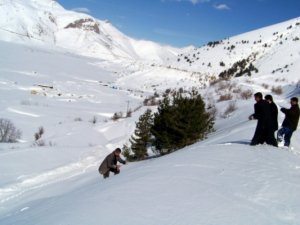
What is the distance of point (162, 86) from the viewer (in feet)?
213

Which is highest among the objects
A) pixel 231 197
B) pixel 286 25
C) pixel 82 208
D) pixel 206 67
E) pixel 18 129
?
pixel 286 25

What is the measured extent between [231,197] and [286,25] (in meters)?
54.8

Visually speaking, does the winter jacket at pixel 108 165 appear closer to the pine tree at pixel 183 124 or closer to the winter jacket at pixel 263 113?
the winter jacket at pixel 263 113

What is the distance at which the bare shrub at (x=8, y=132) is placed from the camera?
27.4m

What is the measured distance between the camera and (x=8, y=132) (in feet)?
92.6

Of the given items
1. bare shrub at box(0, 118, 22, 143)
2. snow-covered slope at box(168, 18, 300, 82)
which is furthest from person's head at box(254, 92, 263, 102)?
snow-covered slope at box(168, 18, 300, 82)

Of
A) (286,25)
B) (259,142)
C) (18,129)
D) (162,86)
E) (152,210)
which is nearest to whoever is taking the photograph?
(152,210)

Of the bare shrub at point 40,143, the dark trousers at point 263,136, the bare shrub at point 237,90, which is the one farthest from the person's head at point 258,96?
the bare shrub at point 237,90

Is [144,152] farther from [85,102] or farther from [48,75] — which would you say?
[48,75]

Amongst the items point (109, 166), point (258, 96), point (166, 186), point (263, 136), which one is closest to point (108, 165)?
point (109, 166)

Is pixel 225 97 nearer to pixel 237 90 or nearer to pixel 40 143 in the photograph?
pixel 237 90

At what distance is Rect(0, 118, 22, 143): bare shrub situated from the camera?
27.4m

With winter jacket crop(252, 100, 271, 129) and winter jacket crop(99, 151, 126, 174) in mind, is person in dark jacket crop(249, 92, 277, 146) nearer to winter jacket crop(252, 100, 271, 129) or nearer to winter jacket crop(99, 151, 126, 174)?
winter jacket crop(252, 100, 271, 129)

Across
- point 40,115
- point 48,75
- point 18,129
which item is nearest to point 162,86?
point 48,75
